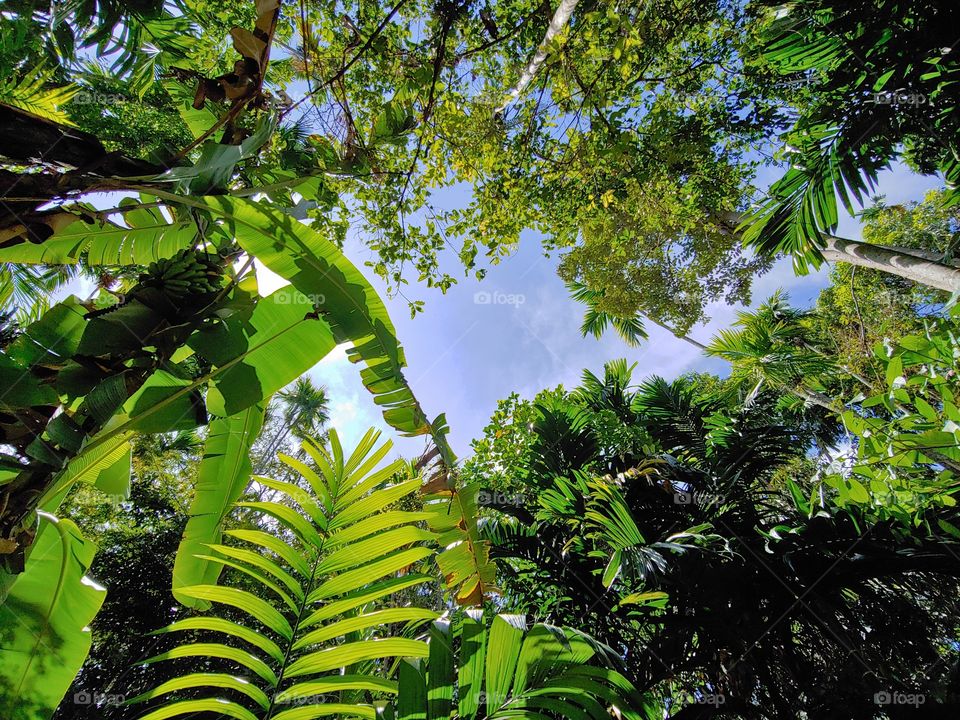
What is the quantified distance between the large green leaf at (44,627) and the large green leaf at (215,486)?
0.81 feet

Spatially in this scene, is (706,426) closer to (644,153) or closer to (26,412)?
(644,153)

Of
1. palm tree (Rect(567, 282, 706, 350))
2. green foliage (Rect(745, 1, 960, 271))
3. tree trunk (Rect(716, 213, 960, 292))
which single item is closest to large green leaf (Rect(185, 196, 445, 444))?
green foliage (Rect(745, 1, 960, 271))

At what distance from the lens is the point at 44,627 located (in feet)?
2.67

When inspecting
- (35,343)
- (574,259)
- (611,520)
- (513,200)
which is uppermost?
(574,259)

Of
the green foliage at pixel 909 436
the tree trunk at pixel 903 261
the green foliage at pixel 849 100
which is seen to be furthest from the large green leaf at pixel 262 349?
the tree trunk at pixel 903 261

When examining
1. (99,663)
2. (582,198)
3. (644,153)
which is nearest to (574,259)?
(582,198)

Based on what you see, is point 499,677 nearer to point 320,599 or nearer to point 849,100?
point 320,599

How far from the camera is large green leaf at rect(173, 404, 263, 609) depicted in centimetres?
109

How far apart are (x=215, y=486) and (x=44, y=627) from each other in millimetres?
381

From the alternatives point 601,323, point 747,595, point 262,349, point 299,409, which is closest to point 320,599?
point 262,349

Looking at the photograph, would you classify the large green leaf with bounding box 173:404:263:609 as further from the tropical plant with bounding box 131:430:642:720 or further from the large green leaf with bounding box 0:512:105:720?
the large green leaf with bounding box 0:512:105:720

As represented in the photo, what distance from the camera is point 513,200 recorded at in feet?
12.6

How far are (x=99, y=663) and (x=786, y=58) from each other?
29.1 ft

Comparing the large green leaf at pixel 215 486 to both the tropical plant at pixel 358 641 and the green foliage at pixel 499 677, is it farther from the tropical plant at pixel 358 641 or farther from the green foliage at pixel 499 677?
the green foliage at pixel 499 677
